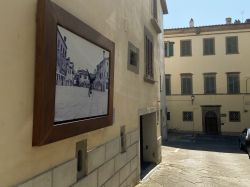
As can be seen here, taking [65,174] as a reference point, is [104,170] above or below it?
below

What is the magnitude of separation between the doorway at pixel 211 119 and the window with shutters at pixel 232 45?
596cm

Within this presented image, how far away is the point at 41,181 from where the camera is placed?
4.31 metres

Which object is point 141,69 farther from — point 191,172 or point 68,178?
point 68,178

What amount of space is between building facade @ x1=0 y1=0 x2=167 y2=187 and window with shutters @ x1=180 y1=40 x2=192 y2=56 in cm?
2117

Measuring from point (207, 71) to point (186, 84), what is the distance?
2.56 metres

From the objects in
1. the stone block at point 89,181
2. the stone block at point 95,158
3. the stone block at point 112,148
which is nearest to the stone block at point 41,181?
the stone block at point 89,181

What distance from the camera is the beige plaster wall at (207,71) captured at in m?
31.5

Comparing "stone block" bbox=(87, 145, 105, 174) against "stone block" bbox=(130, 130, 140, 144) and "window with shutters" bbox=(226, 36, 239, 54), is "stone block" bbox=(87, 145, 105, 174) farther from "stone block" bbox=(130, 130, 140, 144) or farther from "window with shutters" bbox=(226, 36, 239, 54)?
"window with shutters" bbox=(226, 36, 239, 54)

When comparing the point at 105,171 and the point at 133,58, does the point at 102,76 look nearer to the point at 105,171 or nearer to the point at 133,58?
the point at 105,171

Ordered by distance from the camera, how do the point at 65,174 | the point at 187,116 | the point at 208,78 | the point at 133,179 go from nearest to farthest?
1. the point at 65,174
2. the point at 133,179
3. the point at 208,78
4. the point at 187,116

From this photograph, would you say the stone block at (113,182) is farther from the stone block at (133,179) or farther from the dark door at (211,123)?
the dark door at (211,123)

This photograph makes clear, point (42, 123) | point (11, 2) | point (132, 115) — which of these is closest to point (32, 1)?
point (11, 2)

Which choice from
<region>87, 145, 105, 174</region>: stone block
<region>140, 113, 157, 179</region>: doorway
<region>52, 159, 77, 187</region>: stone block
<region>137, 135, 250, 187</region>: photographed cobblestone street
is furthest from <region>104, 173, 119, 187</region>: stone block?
<region>140, 113, 157, 179</region>: doorway

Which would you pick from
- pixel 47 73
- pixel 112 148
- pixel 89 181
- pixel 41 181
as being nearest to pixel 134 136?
pixel 112 148
